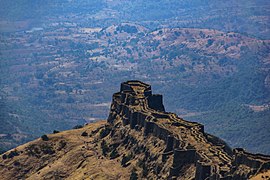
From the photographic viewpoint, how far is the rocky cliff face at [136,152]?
7938 centimetres

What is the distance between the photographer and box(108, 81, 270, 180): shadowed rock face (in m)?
75.0

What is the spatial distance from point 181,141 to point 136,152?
1367 centimetres

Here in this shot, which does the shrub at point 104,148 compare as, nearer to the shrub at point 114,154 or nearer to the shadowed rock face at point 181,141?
the shrub at point 114,154

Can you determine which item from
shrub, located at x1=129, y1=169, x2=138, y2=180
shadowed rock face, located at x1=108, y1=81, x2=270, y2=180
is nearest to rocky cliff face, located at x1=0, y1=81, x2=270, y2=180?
shadowed rock face, located at x1=108, y1=81, x2=270, y2=180

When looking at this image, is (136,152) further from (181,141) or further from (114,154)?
(181,141)

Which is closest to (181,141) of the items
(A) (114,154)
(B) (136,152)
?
(B) (136,152)

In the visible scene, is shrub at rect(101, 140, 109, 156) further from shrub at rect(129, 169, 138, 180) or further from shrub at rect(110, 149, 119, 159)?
shrub at rect(129, 169, 138, 180)

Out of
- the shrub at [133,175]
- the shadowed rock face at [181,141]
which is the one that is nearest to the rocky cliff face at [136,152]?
the shadowed rock face at [181,141]

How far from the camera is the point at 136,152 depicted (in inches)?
4060

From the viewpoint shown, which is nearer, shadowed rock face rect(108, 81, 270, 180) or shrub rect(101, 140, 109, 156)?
shadowed rock face rect(108, 81, 270, 180)

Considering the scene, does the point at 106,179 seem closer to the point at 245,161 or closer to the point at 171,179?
the point at 171,179

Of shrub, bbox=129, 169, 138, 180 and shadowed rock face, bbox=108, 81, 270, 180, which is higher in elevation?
shadowed rock face, bbox=108, 81, 270, 180

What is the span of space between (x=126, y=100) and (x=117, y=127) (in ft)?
14.3

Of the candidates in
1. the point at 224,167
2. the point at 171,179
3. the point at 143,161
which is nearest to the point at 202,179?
the point at 224,167
